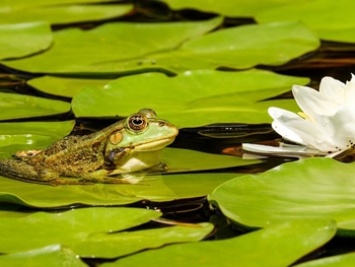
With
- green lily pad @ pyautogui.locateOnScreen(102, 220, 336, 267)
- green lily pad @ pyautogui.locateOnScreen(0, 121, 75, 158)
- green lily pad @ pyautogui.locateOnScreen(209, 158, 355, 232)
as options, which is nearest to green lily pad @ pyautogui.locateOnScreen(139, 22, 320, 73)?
green lily pad @ pyautogui.locateOnScreen(0, 121, 75, 158)

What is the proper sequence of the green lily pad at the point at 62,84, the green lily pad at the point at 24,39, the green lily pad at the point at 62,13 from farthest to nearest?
the green lily pad at the point at 62,13 < the green lily pad at the point at 24,39 < the green lily pad at the point at 62,84

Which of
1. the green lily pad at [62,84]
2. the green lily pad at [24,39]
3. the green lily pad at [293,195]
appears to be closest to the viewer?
the green lily pad at [293,195]

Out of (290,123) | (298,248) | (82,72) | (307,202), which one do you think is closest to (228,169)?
(290,123)

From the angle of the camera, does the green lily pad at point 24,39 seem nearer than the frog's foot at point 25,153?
No

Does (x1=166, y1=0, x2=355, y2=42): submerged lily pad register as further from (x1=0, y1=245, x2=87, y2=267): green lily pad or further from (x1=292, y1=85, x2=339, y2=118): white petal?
(x1=0, y1=245, x2=87, y2=267): green lily pad

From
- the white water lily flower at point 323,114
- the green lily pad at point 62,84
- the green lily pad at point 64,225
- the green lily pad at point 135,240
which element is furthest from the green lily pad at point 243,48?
the green lily pad at point 135,240

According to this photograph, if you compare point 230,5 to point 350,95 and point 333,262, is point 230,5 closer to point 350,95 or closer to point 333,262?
point 350,95

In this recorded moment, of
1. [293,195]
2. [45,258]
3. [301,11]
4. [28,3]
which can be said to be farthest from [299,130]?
[28,3]

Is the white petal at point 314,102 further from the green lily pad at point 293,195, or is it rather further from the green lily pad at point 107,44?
the green lily pad at point 107,44

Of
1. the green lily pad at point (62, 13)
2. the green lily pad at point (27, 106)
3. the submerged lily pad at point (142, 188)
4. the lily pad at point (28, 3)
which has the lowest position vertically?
the submerged lily pad at point (142, 188)
